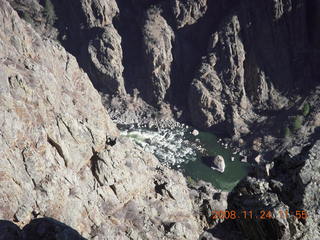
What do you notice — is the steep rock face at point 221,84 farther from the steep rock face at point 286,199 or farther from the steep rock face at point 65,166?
the steep rock face at point 286,199

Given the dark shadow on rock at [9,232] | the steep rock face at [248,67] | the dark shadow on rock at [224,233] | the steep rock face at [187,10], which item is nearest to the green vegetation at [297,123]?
the steep rock face at [248,67]

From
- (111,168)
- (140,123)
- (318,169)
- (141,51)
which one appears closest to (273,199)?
(318,169)

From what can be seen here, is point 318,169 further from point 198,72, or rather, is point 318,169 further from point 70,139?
point 198,72

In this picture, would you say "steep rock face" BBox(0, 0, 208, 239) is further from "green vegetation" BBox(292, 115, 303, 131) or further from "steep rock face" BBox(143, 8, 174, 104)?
"steep rock face" BBox(143, 8, 174, 104)

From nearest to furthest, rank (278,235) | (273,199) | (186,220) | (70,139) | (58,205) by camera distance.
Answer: (278,235) < (273,199) < (58,205) < (70,139) < (186,220)
